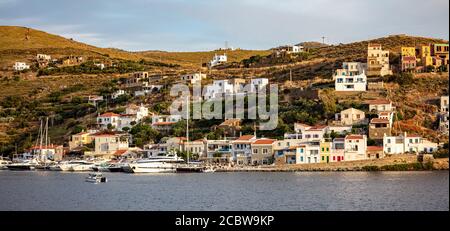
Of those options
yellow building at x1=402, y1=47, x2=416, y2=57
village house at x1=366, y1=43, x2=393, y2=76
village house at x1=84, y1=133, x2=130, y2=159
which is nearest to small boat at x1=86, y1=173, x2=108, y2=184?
village house at x1=84, y1=133, x2=130, y2=159

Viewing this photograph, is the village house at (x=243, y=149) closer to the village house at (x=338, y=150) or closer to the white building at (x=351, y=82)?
the village house at (x=338, y=150)

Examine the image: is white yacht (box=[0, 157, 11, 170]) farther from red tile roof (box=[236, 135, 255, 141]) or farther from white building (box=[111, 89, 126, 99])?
red tile roof (box=[236, 135, 255, 141])

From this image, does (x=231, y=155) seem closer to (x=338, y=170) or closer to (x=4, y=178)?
(x=338, y=170)

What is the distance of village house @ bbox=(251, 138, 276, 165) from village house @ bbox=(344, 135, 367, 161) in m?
5.57

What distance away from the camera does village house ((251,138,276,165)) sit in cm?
6253

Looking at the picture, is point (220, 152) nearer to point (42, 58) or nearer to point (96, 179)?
point (96, 179)

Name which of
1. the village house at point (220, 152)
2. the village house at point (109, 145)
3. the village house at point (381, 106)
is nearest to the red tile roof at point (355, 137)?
the village house at point (381, 106)

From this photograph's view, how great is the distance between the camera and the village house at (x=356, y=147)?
59250 millimetres

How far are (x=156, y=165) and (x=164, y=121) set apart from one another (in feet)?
40.7

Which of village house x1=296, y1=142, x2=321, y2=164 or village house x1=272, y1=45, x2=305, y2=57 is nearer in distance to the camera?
village house x1=296, y1=142, x2=321, y2=164

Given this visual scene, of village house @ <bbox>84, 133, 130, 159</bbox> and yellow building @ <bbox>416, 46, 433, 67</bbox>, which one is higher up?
yellow building @ <bbox>416, 46, 433, 67</bbox>

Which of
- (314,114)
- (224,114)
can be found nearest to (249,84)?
(224,114)

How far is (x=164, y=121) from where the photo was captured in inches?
3017
